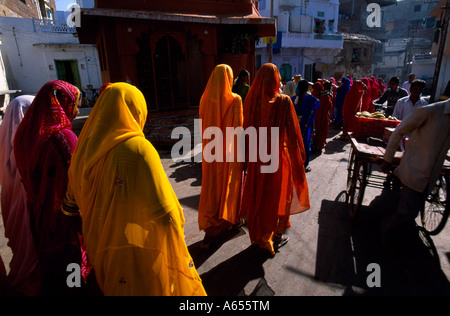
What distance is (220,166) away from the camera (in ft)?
9.40

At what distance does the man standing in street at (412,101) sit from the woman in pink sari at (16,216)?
17.3 feet

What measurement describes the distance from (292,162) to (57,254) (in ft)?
7.53

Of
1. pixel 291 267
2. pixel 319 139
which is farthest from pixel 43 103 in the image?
pixel 319 139

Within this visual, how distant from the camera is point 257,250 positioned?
9.46 feet

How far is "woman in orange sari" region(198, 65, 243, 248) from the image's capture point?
9.20 feet

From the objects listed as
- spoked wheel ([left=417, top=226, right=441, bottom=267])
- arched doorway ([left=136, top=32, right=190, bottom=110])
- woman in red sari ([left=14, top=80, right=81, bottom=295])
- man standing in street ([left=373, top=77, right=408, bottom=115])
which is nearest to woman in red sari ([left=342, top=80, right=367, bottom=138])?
man standing in street ([left=373, top=77, right=408, bottom=115])

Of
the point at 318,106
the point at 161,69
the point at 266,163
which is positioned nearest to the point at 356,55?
the point at 161,69

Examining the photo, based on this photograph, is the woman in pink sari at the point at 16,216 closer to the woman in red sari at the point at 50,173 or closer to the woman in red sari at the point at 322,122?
the woman in red sari at the point at 50,173

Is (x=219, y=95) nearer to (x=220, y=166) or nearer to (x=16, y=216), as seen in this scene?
(x=220, y=166)

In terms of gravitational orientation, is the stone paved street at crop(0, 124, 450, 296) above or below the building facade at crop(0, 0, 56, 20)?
below

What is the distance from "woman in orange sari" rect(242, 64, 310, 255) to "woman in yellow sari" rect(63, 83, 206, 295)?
4.39 feet

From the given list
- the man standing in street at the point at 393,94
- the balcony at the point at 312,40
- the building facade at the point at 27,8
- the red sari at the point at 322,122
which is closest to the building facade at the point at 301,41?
the balcony at the point at 312,40

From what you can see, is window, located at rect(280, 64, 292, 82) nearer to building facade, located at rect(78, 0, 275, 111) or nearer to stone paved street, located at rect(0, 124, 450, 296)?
building facade, located at rect(78, 0, 275, 111)
